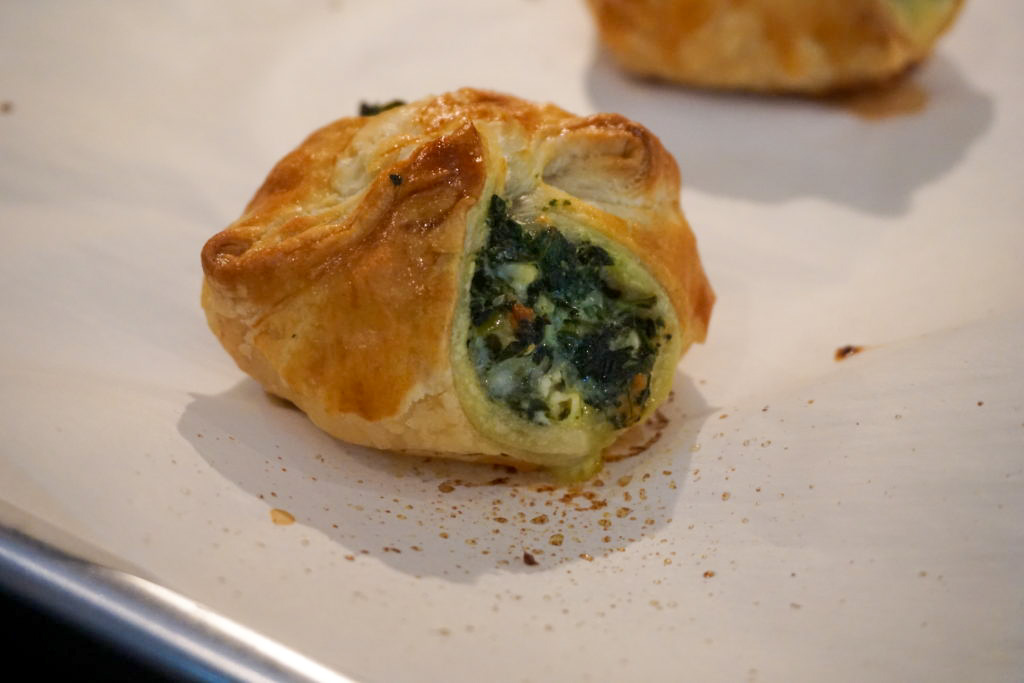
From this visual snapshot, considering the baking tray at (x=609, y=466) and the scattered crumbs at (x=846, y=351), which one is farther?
the scattered crumbs at (x=846, y=351)

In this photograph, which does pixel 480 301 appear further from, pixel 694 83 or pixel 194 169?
pixel 694 83

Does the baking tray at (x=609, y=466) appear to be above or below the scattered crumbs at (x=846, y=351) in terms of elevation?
above

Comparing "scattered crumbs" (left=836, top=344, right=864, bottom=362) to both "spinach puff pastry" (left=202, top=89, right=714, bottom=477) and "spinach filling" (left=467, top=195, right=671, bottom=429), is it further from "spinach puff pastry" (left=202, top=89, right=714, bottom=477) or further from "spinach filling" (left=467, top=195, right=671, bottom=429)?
"spinach filling" (left=467, top=195, right=671, bottom=429)

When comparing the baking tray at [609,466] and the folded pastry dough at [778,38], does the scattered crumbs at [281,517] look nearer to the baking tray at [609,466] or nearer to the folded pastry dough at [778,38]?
the baking tray at [609,466]

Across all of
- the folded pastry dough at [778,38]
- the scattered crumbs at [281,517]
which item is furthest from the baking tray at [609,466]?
the folded pastry dough at [778,38]

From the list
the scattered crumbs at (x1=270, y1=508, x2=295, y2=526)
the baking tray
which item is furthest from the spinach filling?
the scattered crumbs at (x1=270, y1=508, x2=295, y2=526)

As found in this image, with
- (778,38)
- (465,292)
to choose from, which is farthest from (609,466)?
(778,38)
